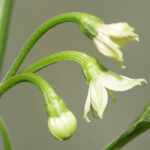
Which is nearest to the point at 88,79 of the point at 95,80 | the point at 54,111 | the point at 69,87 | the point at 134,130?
the point at 95,80

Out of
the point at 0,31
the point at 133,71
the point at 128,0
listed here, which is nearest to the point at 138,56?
the point at 133,71

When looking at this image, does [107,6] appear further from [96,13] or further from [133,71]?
[133,71]

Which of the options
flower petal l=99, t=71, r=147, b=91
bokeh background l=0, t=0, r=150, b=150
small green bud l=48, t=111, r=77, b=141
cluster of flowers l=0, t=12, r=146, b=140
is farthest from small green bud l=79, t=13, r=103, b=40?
bokeh background l=0, t=0, r=150, b=150

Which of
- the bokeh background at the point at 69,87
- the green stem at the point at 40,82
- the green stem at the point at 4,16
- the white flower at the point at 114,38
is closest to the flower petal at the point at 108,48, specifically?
the white flower at the point at 114,38

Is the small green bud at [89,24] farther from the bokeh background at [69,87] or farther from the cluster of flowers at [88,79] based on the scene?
the bokeh background at [69,87]

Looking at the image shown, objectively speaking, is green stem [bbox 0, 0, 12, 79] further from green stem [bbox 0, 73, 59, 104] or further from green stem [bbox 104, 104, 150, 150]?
green stem [bbox 104, 104, 150, 150]

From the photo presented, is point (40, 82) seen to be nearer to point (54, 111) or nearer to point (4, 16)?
point (54, 111)
